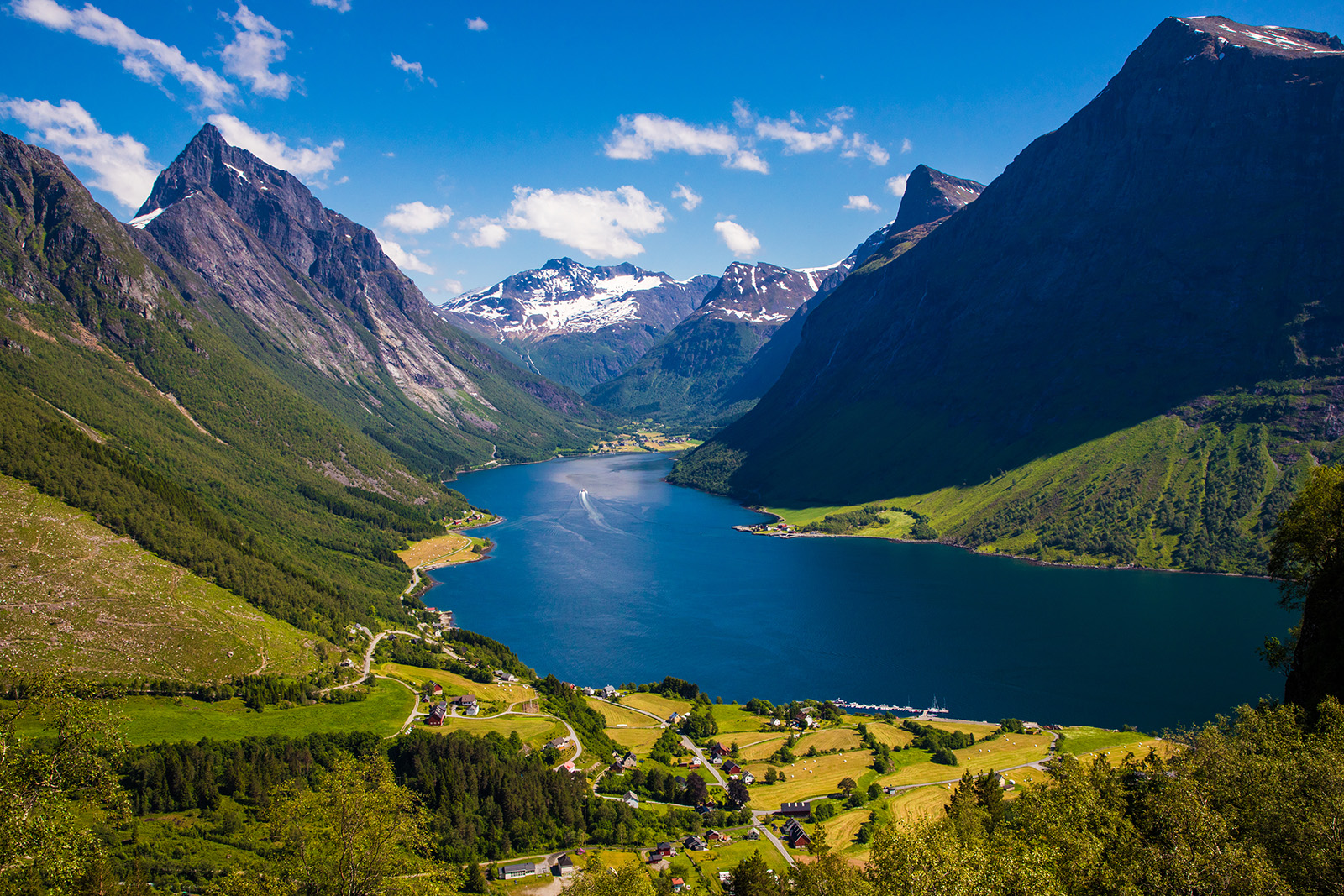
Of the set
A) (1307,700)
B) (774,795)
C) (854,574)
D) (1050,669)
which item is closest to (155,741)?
A: (774,795)

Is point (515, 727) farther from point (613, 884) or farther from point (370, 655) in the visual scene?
point (613, 884)

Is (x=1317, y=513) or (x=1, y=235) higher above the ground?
(x=1, y=235)

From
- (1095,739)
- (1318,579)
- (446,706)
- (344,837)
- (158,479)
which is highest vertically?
(1318,579)

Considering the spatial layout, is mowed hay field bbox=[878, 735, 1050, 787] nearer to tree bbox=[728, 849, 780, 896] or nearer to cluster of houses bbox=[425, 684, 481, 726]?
tree bbox=[728, 849, 780, 896]

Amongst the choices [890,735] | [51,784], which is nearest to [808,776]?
[890,735]

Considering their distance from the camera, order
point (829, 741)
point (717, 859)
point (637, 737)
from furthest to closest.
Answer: point (637, 737)
point (829, 741)
point (717, 859)

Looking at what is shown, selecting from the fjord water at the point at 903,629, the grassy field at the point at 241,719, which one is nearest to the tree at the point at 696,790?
the fjord water at the point at 903,629

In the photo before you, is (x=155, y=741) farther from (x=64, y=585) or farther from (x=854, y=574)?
(x=854, y=574)
